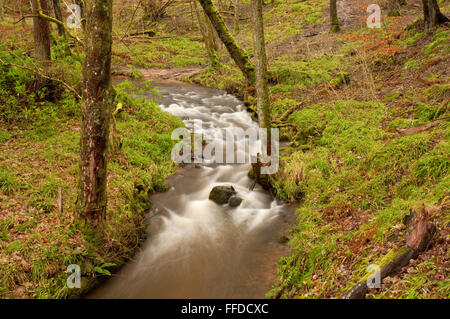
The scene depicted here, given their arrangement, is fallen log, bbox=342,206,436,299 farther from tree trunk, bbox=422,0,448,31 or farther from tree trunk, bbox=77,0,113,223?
tree trunk, bbox=422,0,448,31

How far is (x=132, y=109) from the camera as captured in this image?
11062 millimetres

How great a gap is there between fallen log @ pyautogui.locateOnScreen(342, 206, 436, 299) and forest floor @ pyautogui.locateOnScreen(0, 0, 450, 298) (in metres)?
0.09

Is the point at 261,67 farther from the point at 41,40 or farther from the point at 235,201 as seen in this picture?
the point at 41,40

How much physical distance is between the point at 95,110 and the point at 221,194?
4.05m

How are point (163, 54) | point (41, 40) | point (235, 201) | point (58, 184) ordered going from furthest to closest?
point (163, 54), point (41, 40), point (235, 201), point (58, 184)

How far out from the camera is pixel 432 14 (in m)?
12.2

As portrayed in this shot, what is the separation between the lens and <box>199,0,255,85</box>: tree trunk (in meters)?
12.7

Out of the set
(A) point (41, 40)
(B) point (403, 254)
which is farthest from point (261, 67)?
(A) point (41, 40)

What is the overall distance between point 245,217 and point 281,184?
132 centimetres

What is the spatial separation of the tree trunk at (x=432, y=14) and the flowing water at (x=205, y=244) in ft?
32.9

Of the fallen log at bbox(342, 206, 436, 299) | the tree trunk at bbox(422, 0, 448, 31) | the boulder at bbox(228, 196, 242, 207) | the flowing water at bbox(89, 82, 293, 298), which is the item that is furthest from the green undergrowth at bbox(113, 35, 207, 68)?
the fallen log at bbox(342, 206, 436, 299)

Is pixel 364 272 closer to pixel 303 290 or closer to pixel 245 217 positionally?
pixel 303 290

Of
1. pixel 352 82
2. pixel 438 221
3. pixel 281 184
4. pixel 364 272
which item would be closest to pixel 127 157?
pixel 281 184

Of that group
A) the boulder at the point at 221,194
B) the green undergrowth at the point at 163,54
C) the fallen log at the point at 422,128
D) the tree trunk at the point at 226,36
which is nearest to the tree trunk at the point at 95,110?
the boulder at the point at 221,194
